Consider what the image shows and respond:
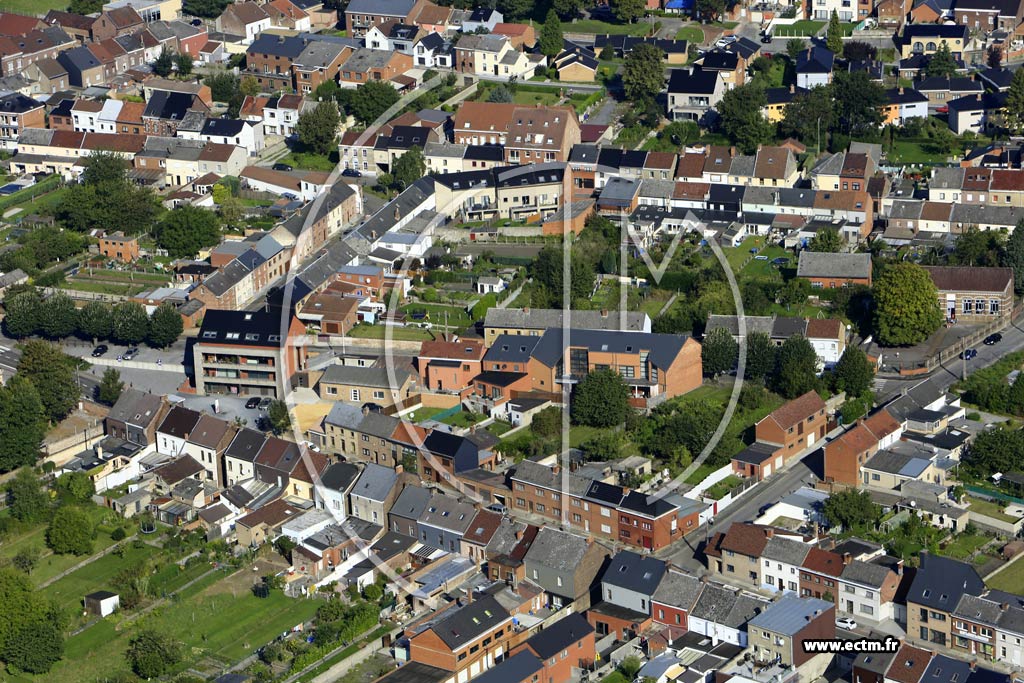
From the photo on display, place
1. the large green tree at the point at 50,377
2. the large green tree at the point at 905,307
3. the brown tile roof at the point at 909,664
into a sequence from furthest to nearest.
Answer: the large green tree at the point at 905,307
the large green tree at the point at 50,377
the brown tile roof at the point at 909,664

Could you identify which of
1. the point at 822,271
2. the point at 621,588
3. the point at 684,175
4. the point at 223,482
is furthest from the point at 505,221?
the point at 621,588

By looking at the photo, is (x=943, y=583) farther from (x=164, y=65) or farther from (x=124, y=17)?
(x=124, y=17)

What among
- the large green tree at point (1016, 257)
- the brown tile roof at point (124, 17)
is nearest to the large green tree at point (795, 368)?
the large green tree at point (1016, 257)

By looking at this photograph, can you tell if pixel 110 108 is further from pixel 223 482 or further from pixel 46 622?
pixel 46 622

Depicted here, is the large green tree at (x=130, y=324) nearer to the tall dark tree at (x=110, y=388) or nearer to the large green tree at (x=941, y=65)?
the tall dark tree at (x=110, y=388)

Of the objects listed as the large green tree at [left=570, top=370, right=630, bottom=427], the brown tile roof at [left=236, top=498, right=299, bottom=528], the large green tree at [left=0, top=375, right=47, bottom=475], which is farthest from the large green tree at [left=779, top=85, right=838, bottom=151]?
the large green tree at [left=0, top=375, right=47, bottom=475]
